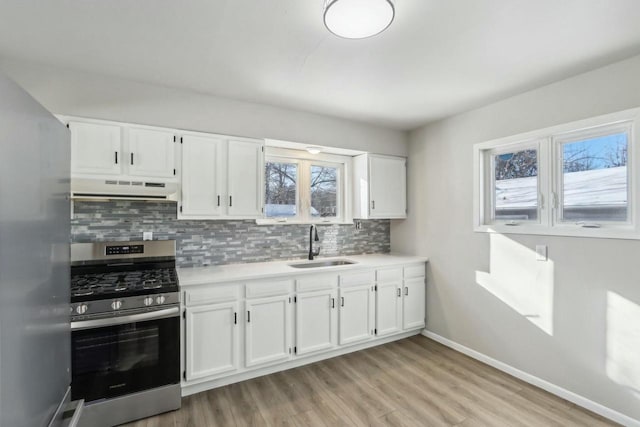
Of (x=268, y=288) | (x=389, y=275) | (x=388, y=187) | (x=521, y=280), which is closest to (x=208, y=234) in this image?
(x=268, y=288)

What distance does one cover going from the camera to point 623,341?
213cm

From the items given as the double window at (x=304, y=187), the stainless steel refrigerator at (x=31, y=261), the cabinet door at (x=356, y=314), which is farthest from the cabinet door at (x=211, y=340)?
the stainless steel refrigerator at (x=31, y=261)

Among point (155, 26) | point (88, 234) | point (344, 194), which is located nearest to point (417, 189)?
point (344, 194)

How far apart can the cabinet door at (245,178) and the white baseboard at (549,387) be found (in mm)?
2485

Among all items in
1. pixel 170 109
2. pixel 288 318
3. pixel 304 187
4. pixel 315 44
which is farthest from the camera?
pixel 304 187

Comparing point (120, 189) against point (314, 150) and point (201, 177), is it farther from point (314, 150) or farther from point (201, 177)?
point (314, 150)

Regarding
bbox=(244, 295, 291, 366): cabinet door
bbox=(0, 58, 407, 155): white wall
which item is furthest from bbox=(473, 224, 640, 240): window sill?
bbox=(244, 295, 291, 366): cabinet door

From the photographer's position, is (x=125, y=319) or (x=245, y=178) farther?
(x=245, y=178)

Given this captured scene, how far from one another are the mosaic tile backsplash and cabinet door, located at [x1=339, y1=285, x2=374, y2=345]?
71 centimetres

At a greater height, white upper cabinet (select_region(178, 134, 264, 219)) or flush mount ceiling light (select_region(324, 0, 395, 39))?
flush mount ceiling light (select_region(324, 0, 395, 39))

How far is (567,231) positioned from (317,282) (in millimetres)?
2074

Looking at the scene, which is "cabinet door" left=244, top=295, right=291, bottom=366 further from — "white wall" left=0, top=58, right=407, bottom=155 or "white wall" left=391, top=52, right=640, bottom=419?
"white wall" left=391, top=52, right=640, bottom=419

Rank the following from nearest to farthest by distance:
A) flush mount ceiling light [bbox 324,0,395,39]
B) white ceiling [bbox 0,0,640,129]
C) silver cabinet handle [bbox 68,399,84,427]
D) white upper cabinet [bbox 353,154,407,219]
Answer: silver cabinet handle [bbox 68,399,84,427] → flush mount ceiling light [bbox 324,0,395,39] → white ceiling [bbox 0,0,640,129] → white upper cabinet [bbox 353,154,407,219]

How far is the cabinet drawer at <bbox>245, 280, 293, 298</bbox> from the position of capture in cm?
260
